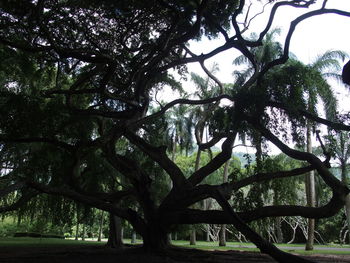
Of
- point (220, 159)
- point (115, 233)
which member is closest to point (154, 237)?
point (220, 159)

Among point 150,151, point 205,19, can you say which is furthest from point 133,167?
point 205,19

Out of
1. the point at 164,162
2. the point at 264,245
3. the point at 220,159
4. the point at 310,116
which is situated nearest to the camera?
the point at 264,245

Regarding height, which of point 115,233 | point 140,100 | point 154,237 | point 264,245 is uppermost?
point 140,100

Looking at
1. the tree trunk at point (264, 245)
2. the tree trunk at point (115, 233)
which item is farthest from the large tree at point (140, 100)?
the tree trunk at point (115, 233)

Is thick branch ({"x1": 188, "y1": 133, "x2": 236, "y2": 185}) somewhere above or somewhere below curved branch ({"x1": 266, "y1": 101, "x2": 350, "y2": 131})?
below

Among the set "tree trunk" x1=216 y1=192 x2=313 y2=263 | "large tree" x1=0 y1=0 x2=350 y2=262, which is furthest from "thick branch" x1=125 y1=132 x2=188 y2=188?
"tree trunk" x1=216 y1=192 x2=313 y2=263

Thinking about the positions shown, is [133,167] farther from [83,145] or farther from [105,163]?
[105,163]

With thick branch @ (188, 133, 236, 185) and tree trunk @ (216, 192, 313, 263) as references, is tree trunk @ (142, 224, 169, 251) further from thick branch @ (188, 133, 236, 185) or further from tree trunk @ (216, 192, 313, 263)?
tree trunk @ (216, 192, 313, 263)

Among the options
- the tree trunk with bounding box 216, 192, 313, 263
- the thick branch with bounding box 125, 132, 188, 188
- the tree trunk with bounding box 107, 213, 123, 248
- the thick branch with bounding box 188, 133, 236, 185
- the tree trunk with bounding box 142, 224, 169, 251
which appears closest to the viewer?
the tree trunk with bounding box 216, 192, 313, 263

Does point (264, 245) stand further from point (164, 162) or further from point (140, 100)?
point (140, 100)

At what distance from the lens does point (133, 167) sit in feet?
34.0

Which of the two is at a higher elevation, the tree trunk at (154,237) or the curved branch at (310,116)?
the curved branch at (310,116)

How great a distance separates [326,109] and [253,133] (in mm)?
8370

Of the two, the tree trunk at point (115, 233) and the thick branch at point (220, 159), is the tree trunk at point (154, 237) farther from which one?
the tree trunk at point (115, 233)
